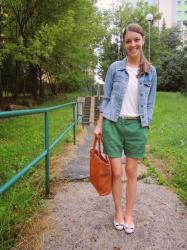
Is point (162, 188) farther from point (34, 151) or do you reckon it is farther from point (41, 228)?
point (34, 151)

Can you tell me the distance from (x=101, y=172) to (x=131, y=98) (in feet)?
2.14

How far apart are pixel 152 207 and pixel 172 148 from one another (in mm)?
4003

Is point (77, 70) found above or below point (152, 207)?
above

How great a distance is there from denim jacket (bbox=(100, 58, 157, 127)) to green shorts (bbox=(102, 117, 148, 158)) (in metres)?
0.06

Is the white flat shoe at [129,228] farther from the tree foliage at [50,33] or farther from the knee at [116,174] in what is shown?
the tree foliage at [50,33]

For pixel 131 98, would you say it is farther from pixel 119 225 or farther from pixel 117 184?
pixel 119 225

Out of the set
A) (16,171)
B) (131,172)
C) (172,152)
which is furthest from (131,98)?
(172,152)

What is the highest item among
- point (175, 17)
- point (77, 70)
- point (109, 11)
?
point (175, 17)

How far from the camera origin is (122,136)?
3066mm

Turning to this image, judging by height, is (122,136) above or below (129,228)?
above

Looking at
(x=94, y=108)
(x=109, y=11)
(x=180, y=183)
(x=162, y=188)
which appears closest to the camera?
(x=162, y=188)

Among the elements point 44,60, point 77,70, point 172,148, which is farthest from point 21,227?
point 77,70

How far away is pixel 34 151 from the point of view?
22.9 feet

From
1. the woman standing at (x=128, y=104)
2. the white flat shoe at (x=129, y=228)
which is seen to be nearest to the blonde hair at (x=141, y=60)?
the woman standing at (x=128, y=104)
